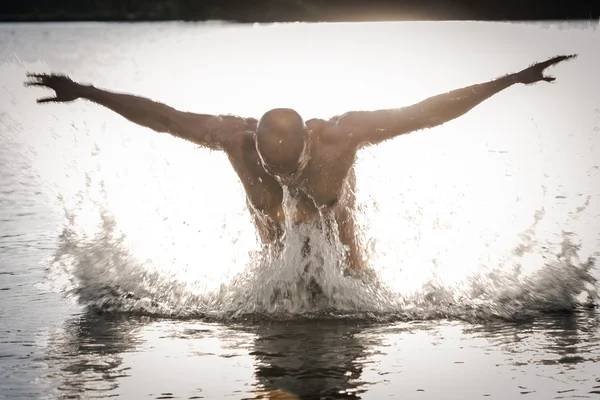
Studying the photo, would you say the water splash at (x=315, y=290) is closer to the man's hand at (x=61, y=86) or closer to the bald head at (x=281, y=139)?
the bald head at (x=281, y=139)

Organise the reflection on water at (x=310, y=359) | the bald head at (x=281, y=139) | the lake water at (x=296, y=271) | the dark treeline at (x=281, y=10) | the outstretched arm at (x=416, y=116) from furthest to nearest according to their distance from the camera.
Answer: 1. the dark treeline at (x=281, y=10)
2. the outstretched arm at (x=416, y=116)
3. the bald head at (x=281, y=139)
4. the lake water at (x=296, y=271)
5. the reflection on water at (x=310, y=359)

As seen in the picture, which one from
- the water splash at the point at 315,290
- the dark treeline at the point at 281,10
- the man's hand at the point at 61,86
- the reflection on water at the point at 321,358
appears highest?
the dark treeline at the point at 281,10

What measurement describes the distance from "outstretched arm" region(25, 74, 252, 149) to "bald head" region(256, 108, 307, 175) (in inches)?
32.0

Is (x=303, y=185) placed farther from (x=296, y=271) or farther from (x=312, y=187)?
(x=296, y=271)

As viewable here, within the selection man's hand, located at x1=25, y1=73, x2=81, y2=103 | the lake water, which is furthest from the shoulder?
man's hand, located at x1=25, y1=73, x2=81, y2=103

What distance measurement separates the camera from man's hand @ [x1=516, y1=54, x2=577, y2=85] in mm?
7094

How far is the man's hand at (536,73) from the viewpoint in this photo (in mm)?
7094

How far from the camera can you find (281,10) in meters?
43.1

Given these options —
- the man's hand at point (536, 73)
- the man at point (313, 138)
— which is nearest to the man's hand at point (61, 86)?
the man at point (313, 138)

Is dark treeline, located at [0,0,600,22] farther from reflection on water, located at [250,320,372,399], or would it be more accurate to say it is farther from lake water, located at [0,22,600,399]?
reflection on water, located at [250,320,372,399]

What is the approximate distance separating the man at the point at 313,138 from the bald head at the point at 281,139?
9.4 inches

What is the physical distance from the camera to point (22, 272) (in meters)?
8.05

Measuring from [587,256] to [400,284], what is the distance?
186 cm

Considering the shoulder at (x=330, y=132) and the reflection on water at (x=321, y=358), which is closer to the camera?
the reflection on water at (x=321, y=358)
